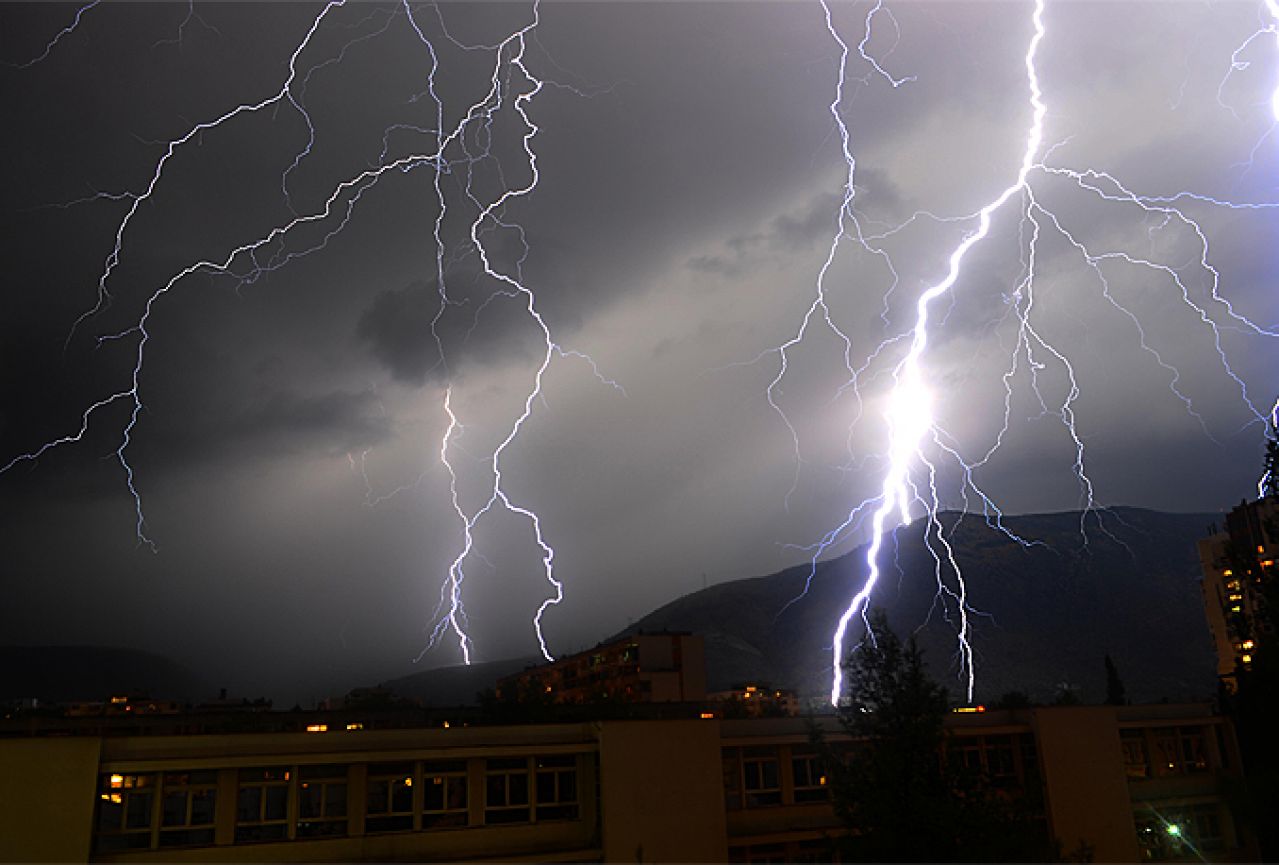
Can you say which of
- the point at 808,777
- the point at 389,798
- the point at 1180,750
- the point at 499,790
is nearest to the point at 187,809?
the point at 389,798

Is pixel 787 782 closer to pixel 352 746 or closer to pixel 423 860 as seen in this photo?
pixel 423 860

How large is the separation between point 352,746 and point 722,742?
4985mm

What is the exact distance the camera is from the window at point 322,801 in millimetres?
9953

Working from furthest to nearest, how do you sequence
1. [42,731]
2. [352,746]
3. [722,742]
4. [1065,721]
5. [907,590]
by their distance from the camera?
[907,590], [42,731], [1065,721], [722,742], [352,746]

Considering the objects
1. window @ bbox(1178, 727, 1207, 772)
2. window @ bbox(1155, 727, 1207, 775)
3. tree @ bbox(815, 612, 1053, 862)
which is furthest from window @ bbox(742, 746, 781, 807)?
window @ bbox(1178, 727, 1207, 772)

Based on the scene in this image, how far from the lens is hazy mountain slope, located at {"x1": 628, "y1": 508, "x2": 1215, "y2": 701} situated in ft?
307

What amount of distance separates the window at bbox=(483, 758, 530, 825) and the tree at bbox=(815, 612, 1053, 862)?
4.18 m

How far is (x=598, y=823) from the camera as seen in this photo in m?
10.9

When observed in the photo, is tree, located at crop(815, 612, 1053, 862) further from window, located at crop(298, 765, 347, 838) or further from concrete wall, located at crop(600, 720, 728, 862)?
window, located at crop(298, 765, 347, 838)

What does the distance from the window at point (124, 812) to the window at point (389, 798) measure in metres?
2.29

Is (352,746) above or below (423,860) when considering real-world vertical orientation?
above

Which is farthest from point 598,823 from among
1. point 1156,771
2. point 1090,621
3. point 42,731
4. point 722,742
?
point 1090,621

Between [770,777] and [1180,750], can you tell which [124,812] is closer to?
[770,777]

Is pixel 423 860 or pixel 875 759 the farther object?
pixel 423 860
